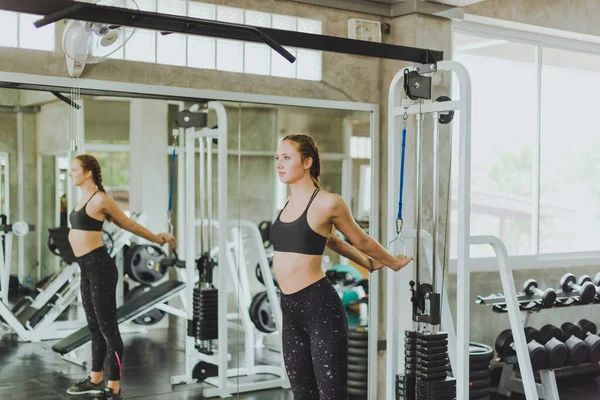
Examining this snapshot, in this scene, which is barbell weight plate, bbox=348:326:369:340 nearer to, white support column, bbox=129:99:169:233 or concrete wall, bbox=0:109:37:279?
white support column, bbox=129:99:169:233

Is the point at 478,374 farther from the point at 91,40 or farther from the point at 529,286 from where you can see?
the point at 91,40

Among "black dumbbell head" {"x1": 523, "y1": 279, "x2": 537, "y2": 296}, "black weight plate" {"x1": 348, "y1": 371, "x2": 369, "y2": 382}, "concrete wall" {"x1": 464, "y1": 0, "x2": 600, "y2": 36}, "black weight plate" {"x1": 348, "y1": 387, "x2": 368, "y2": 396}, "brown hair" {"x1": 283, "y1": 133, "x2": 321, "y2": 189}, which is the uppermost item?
"concrete wall" {"x1": 464, "y1": 0, "x2": 600, "y2": 36}

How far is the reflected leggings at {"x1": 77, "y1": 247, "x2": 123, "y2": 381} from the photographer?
4.52 m

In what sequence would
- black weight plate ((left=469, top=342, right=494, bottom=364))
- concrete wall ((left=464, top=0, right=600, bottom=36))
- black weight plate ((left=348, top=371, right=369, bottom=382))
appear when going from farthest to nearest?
concrete wall ((left=464, top=0, right=600, bottom=36)) < black weight plate ((left=348, top=371, right=369, bottom=382)) < black weight plate ((left=469, top=342, right=494, bottom=364))

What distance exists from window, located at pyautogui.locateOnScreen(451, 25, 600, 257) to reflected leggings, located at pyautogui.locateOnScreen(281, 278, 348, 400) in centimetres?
246

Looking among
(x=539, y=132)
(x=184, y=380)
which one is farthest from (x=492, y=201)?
(x=184, y=380)

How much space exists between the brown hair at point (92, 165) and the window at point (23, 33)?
602 millimetres

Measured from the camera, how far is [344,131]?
537cm

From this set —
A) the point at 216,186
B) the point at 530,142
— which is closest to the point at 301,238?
the point at 216,186

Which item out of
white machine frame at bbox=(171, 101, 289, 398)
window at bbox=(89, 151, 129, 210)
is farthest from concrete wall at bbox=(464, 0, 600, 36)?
window at bbox=(89, 151, 129, 210)

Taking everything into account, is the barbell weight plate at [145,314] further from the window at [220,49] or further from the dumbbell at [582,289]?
the dumbbell at [582,289]

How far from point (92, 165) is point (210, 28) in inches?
48.1

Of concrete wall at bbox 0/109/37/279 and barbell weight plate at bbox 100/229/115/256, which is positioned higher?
concrete wall at bbox 0/109/37/279

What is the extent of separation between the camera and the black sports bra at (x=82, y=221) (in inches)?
174
